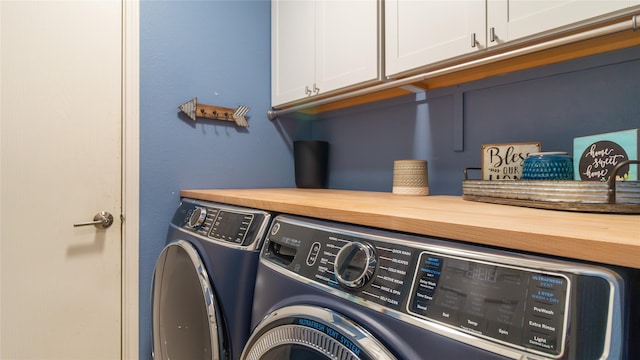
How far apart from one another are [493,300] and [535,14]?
0.86 metres

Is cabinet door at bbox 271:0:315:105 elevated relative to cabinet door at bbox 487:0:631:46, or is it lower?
elevated

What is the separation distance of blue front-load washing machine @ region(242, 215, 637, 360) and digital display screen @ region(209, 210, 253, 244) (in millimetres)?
209

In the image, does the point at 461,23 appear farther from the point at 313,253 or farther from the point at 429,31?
the point at 313,253

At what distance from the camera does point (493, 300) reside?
16.9 inches

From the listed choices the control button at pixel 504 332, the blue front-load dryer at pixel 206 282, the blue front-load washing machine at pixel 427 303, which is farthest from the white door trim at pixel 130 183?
the control button at pixel 504 332

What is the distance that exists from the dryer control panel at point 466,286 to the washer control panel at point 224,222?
10.6 inches

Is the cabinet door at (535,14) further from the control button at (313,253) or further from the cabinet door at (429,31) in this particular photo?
the control button at (313,253)

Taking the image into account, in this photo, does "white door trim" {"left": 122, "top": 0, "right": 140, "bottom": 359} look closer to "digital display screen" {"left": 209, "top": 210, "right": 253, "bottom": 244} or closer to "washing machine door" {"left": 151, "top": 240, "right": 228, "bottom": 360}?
"washing machine door" {"left": 151, "top": 240, "right": 228, "bottom": 360}

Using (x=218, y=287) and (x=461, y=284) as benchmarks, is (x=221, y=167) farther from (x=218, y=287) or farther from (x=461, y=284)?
(x=461, y=284)

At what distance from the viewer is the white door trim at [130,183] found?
1475 millimetres

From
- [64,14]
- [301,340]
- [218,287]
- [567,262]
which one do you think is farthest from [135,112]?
[567,262]

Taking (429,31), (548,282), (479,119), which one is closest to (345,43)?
(429,31)

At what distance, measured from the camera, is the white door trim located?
1.47 m

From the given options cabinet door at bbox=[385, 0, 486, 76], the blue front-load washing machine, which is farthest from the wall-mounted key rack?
the blue front-load washing machine
